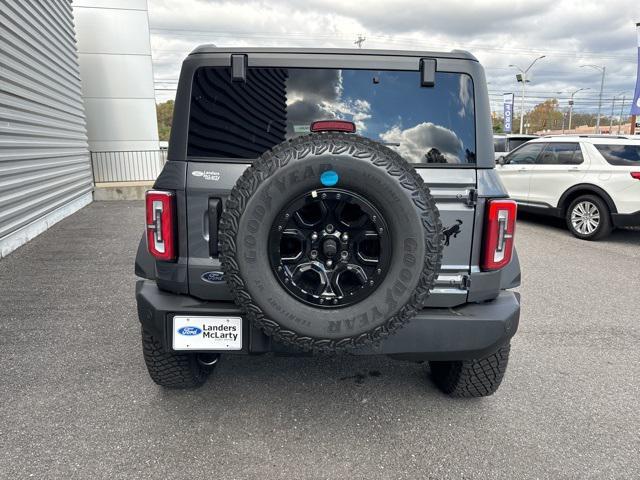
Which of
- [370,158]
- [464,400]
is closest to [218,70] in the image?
[370,158]

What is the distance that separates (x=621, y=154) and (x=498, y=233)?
648 cm

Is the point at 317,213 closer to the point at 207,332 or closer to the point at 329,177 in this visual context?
the point at 329,177

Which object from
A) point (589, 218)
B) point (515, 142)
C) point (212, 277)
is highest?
point (515, 142)

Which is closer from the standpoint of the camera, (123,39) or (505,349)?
(505,349)

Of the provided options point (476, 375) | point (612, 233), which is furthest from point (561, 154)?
point (476, 375)

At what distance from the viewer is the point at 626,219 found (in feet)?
23.1

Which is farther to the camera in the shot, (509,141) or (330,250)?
(509,141)

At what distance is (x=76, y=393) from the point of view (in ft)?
9.00

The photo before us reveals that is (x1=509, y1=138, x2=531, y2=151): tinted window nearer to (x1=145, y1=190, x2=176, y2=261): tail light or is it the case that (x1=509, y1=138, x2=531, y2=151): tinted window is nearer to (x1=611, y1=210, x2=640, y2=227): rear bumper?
(x1=611, y1=210, x2=640, y2=227): rear bumper

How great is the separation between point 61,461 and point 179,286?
3.25ft

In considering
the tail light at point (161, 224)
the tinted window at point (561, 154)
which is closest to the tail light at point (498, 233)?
the tail light at point (161, 224)

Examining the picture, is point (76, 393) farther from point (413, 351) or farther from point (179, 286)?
point (413, 351)

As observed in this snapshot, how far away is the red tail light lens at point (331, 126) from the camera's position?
2.19m

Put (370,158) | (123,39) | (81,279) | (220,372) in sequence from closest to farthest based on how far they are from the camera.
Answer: (370,158) → (220,372) → (81,279) → (123,39)
